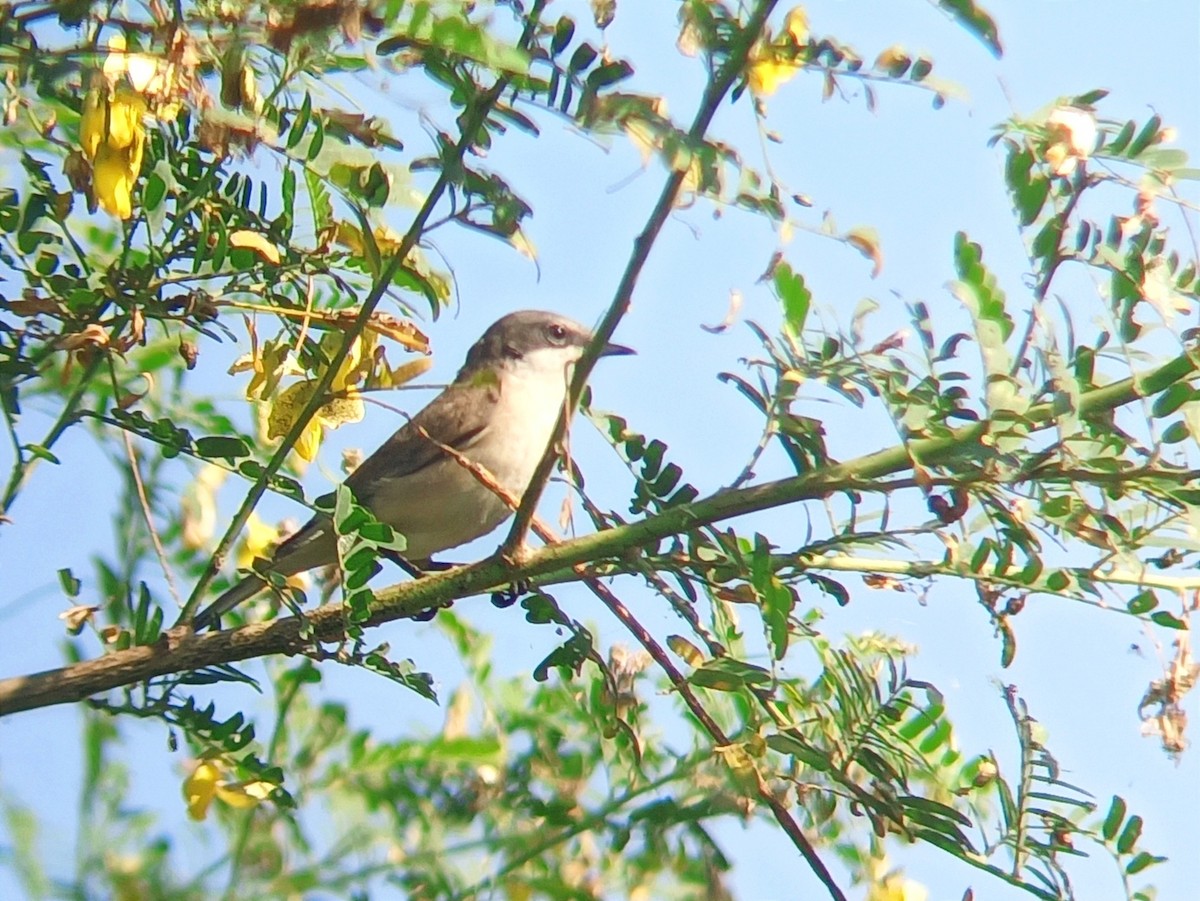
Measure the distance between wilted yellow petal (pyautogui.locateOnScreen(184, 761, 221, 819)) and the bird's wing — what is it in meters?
1.97

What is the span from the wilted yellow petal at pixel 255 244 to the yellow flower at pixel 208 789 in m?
0.90

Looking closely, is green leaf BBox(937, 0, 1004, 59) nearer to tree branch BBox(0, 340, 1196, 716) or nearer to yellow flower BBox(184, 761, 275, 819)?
tree branch BBox(0, 340, 1196, 716)

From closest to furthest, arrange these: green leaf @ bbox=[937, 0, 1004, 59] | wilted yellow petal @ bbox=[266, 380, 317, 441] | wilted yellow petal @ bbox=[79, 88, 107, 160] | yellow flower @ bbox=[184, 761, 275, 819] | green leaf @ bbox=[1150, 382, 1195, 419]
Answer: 1. green leaf @ bbox=[937, 0, 1004, 59]
2. green leaf @ bbox=[1150, 382, 1195, 419]
3. wilted yellow petal @ bbox=[79, 88, 107, 160]
4. yellow flower @ bbox=[184, 761, 275, 819]
5. wilted yellow petal @ bbox=[266, 380, 317, 441]

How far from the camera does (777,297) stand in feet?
8.34

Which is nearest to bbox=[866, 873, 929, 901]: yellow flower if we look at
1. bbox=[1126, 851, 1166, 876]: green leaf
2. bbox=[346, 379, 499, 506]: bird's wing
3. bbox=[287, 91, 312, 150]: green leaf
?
bbox=[1126, 851, 1166, 876]: green leaf

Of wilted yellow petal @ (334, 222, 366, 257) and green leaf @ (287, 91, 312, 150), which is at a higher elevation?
green leaf @ (287, 91, 312, 150)

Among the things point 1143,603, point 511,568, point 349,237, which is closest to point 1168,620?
point 1143,603

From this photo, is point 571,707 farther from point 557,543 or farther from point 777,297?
point 777,297

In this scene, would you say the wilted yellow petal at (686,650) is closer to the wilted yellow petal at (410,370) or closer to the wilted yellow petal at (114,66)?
the wilted yellow petal at (410,370)

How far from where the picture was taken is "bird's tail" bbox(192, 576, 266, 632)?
9.38 feet

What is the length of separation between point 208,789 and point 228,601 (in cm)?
53

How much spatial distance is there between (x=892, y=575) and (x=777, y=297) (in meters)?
0.50

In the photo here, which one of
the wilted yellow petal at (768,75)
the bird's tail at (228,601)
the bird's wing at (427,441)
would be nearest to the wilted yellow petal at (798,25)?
the wilted yellow petal at (768,75)

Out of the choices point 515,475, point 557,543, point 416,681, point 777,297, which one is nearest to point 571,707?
point 416,681
